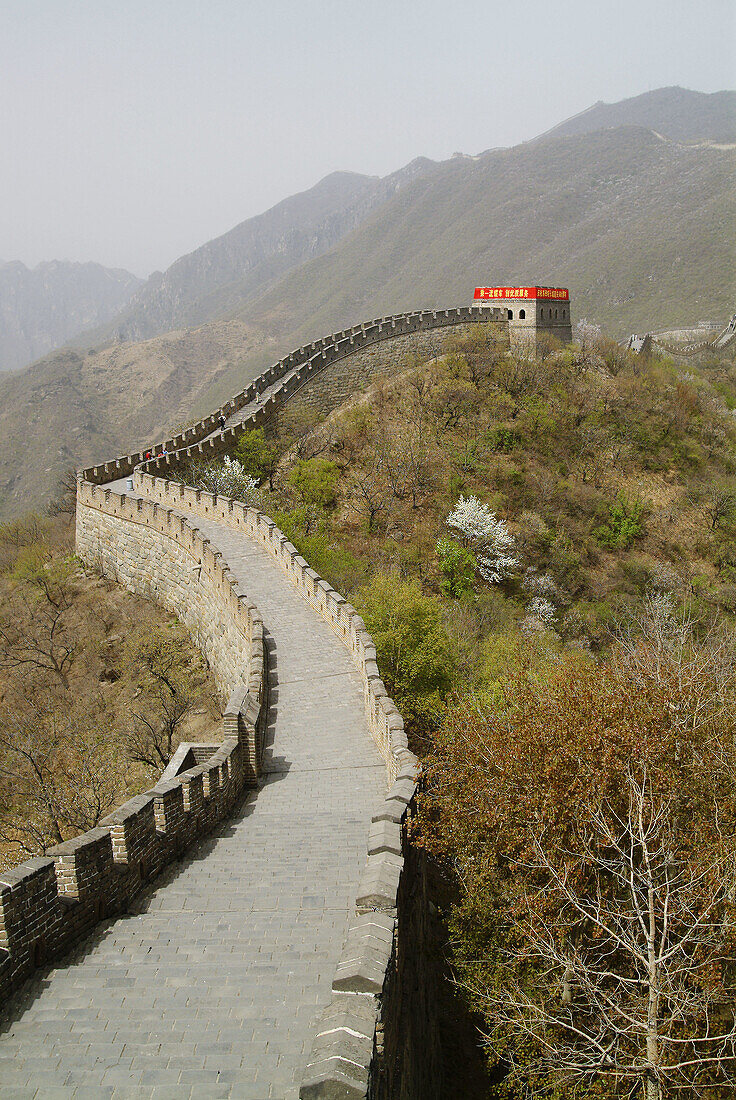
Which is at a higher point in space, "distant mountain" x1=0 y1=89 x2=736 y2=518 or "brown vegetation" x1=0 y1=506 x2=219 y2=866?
"distant mountain" x1=0 y1=89 x2=736 y2=518

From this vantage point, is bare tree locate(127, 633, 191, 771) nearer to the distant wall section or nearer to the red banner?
the distant wall section

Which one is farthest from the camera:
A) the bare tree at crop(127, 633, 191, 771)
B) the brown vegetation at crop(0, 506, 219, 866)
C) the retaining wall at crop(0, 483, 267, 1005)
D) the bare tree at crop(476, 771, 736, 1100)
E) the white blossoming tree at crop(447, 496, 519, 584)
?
the white blossoming tree at crop(447, 496, 519, 584)

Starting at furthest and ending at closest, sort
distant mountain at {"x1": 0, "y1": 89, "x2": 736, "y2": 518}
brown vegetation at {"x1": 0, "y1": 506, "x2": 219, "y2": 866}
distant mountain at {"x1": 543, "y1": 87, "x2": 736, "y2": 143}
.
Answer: distant mountain at {"x1": 543, "y1": 87, "x2": 736, "y2": 143} → distant mountain at {"x1": 0, "y1": 89, "x2": 736, "y2": 518} → brown vegetation at {"x1": 0, "y1": 506, "x2": 219, "y2": 866}

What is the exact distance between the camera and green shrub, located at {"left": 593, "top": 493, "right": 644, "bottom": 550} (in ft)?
97.9

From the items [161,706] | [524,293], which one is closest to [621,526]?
[524,293]

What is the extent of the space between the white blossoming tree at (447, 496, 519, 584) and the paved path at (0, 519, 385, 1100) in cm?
1743

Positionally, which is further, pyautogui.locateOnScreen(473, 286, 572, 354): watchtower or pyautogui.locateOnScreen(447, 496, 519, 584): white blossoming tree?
pyautogui.locateOnScreen(473, 286, 572, 354): watchtower

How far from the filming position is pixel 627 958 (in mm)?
7266

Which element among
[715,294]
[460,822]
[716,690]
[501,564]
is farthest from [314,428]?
[715,294]

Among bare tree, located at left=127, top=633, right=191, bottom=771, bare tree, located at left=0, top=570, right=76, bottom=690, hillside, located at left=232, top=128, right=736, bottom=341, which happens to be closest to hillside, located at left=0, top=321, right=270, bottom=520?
hillside, located at left=232, top=128, right=736, bottom=341

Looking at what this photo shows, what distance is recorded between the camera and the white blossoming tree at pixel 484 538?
26172 mm

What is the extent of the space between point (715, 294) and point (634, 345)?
2480cm

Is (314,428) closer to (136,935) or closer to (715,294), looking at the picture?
(136,935)

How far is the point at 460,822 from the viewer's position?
7809 millimetres
